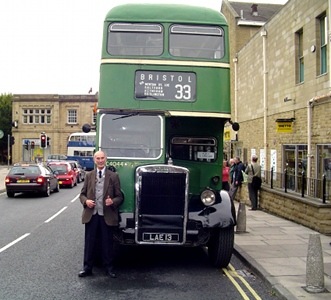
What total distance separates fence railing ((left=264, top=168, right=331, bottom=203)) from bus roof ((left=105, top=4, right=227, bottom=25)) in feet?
15.8

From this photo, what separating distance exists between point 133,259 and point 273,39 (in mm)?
12299

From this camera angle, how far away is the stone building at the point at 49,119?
63219 millimetres

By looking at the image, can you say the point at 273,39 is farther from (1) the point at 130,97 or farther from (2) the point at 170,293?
(2) the point at 170,293

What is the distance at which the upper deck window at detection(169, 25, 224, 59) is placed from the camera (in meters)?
8.59

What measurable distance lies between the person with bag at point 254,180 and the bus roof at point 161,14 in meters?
7.59

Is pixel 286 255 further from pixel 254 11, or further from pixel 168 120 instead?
pixel 254 11

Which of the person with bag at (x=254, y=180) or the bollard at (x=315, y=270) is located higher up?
the person with bag at (x=254, y=180)

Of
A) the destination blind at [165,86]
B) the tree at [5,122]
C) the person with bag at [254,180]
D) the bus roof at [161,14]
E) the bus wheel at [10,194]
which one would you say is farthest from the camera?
the tree at [5,122]

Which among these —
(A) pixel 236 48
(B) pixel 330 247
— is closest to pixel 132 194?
(B) pixel 330 247

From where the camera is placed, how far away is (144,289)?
6.52m

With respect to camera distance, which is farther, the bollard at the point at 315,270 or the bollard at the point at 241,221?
the bollard at the point at 241,221

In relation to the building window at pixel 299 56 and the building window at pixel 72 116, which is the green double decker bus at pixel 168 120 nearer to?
the building window at pixel 299 56

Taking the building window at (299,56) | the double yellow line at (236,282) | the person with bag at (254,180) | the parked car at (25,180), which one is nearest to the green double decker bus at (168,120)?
the double yellow line at (236,282)

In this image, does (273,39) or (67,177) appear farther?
(67,177)
